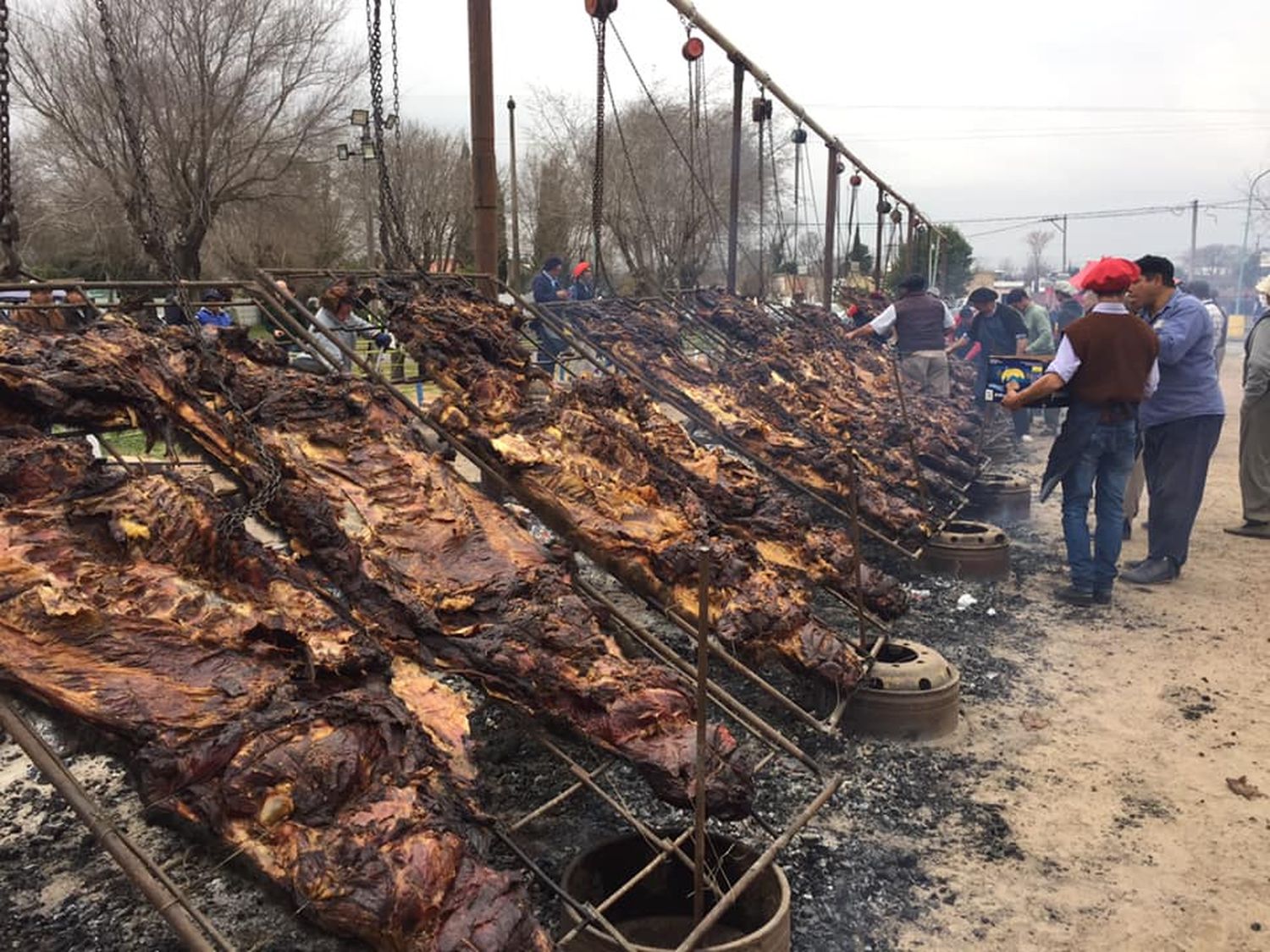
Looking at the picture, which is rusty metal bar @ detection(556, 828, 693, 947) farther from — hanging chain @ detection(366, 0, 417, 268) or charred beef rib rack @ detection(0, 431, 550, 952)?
hanging chain @ detection(366, 0, 417, 268)

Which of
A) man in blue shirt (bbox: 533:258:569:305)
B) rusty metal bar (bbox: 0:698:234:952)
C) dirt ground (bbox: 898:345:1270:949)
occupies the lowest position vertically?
dirt ground (bbox: 898:345:1270:949)

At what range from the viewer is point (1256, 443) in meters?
8.59

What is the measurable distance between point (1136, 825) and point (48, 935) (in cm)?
420

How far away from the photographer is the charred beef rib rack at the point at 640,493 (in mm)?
4309

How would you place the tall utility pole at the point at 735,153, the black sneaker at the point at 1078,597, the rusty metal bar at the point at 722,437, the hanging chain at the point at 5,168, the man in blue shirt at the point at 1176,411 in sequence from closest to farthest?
the hanging chain at the point at 5,168
the rusty metal bar at the point at 722,437
the black sneaker at the point at 1078,597
the man in blue shirt at the point at 1176,411
the tall utility pole at the point at 735,153

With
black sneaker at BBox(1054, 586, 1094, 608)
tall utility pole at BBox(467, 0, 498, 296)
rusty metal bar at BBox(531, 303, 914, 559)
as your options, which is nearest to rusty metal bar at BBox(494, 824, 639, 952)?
rusty metal bar at BBox(531, 303, 914, 559)

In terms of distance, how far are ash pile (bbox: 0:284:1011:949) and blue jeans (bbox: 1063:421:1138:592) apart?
74.6 inches

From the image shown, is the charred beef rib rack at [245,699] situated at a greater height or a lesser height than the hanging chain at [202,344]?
lesser

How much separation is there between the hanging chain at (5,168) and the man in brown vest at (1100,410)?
5.80 meters

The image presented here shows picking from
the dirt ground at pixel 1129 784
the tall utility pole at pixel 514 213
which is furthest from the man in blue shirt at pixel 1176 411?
the tall utility pole at pixel 514 213

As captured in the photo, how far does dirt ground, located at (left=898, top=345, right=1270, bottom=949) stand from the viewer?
3.27m

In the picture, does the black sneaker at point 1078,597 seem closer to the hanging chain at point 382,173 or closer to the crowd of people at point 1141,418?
the crowd of people at point 1141,418

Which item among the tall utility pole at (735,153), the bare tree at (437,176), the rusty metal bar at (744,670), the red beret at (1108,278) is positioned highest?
the bare tree at (437,176)

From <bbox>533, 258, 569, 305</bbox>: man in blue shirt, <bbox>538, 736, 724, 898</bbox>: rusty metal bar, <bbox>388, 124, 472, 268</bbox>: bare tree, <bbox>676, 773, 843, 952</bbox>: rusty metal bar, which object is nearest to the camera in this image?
<bbox>676, 773, 843, 952</bbox>: rusty metal bar
